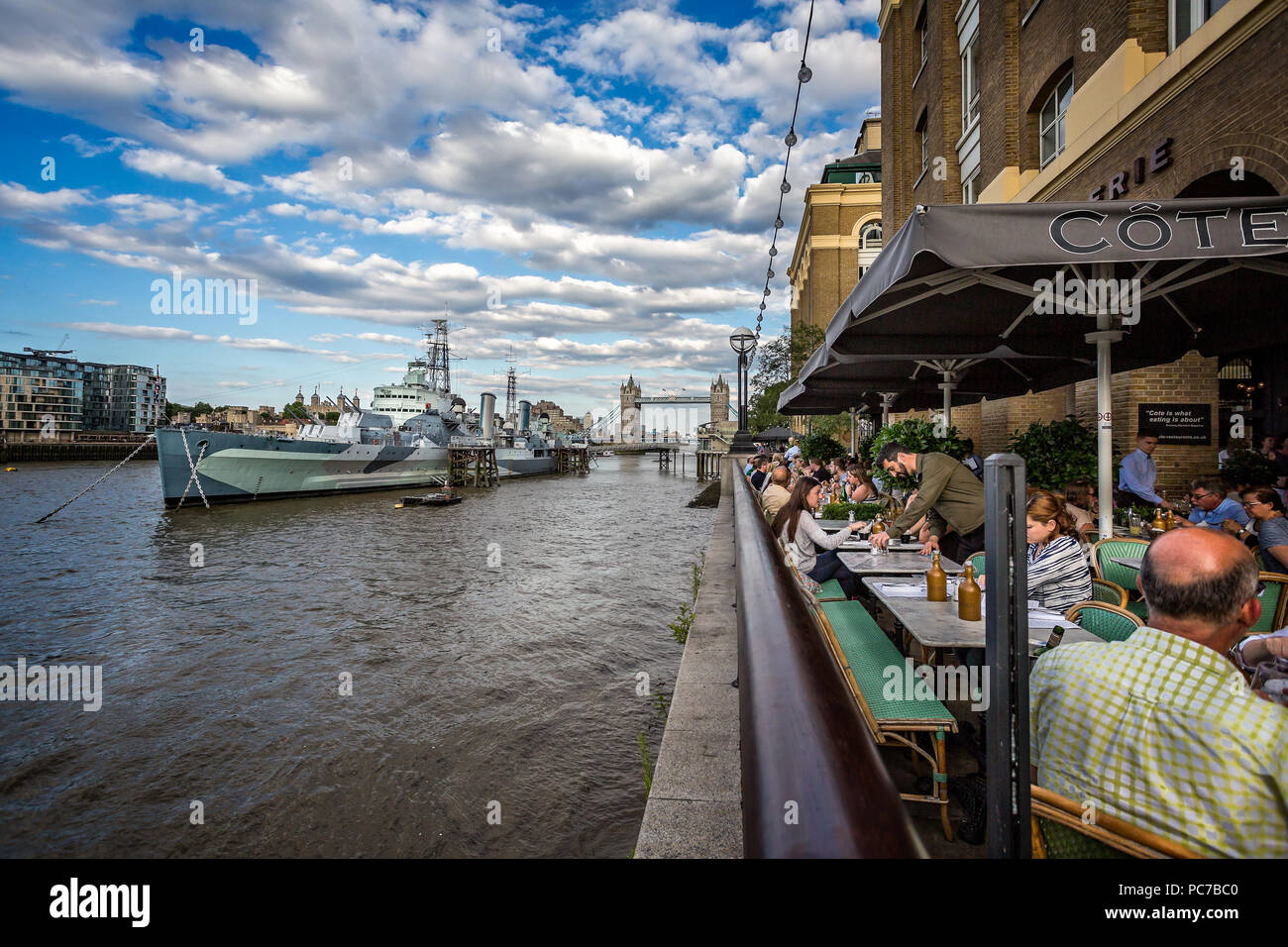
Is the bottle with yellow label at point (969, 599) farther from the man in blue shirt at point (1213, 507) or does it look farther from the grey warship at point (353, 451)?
the grey warship at point (353, 451)

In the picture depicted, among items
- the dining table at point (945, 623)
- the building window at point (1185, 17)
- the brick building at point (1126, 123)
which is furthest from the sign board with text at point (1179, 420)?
the dining table at point (945, 623)

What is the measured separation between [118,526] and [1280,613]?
98.9 ft

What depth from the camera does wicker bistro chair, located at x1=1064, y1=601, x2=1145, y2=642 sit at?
2907 millimetres

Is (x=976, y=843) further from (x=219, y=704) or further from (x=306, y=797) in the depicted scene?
(x=219, y=704)

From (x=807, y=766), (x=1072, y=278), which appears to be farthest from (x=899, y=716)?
(x=1072, y=278)

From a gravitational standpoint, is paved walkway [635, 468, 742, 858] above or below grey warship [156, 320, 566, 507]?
below

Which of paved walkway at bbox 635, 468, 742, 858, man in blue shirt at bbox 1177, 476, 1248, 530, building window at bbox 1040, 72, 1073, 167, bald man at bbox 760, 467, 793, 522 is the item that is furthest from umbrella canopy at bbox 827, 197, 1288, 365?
building window at bbox 1040, 72, 1073, 167

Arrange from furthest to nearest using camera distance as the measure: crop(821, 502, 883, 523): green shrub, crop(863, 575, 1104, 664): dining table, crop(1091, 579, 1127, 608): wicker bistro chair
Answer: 1. crop(821, 502, 883, 523): green shrub
2. crop(1091, 579, 1127, 608): wicker bistro chair
3. crop(863, 575, 1104, 664): dining table

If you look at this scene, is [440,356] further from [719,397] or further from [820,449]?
[719,397]

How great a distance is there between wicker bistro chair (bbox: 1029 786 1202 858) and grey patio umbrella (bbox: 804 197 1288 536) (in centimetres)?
234

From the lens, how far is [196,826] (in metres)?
4.76

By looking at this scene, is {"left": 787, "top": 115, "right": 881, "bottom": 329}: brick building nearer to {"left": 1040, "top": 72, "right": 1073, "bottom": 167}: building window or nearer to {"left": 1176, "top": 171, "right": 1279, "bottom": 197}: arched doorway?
{"left": 1040, "top": 72, "right": 1073, "bottom": 167}: building window

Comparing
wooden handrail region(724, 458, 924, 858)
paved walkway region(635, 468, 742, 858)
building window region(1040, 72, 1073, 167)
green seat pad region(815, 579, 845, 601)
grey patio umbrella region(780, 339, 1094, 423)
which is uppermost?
building window region(1040, 72, 1073, 167)

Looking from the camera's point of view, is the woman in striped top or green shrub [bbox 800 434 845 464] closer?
the woman in striped top
